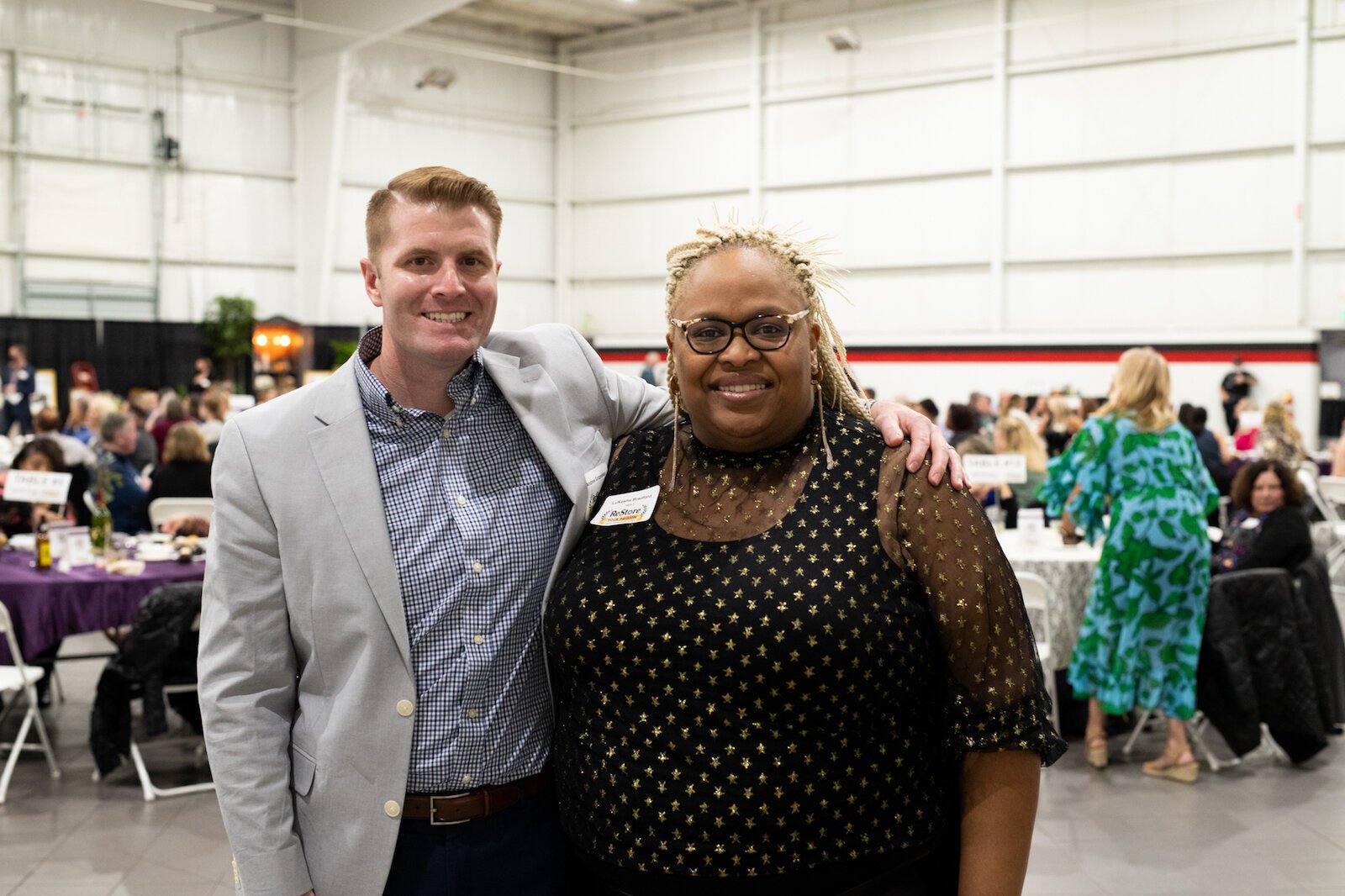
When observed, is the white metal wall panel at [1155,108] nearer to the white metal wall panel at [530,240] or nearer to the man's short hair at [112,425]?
the white metal wall panel at [530,240]

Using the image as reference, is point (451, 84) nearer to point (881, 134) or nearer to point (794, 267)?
point (881, 134)

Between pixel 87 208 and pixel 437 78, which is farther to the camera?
pixel 437 78

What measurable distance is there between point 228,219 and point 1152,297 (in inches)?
524

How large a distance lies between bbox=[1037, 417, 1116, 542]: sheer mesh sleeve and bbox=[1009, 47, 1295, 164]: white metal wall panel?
36.8 feet

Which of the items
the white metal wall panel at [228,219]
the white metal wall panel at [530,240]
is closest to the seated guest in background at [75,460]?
the white metal wall panel at [228,219]

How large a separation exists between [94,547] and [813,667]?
5.01 meters

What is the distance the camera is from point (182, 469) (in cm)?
704

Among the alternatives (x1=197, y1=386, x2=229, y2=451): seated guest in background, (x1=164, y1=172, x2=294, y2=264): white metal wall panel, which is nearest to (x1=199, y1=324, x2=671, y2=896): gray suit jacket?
(x1=197, y1=386, x2=229, y2=451): seated guest in background

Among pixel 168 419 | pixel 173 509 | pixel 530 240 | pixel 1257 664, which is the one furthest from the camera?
pixel 530 240

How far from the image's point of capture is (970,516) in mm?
1626

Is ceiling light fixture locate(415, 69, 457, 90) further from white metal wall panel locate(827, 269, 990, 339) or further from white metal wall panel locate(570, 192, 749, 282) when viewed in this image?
white metal wall panel locate(827, 269, 990, 339)

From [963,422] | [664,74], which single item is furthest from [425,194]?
[664,74]

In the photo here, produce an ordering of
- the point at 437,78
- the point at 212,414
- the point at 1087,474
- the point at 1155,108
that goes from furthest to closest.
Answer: the point at 437,78 → the point at 1155,108 → the point at 212,414 → the point at 1087,474

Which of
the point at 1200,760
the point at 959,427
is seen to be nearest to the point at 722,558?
the point at 1200,760
